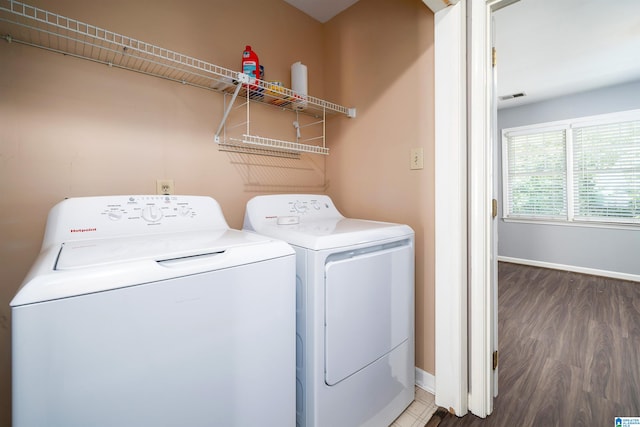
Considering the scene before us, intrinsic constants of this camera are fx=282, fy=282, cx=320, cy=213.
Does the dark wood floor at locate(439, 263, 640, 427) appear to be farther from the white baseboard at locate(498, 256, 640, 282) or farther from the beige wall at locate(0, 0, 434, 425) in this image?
the beige wall at locate(0, 0, 434, 425)

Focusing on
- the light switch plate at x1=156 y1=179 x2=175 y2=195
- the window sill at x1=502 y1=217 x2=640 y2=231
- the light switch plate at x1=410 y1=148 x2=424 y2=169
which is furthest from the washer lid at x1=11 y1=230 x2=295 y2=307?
the window sill at x1=502 y1=217 x2=640 y2=231

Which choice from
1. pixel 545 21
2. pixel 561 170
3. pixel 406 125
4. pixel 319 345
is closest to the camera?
pixel 319 345

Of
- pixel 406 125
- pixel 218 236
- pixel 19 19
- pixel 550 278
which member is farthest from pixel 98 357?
pixel 550 278

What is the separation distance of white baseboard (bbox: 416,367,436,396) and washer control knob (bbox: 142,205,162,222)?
1.58 meters

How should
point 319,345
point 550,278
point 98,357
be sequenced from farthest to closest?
1. point 550,278
2. point 319,345
3. point 98,357

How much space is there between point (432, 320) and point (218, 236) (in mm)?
1207

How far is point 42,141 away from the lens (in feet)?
3.77

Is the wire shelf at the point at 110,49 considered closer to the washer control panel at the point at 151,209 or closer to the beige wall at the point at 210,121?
the beige wall at the point at 210,121

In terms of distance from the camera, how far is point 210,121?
1.60 m

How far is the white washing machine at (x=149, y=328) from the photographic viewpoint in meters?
0.59

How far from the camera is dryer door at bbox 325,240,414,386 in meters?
1.10

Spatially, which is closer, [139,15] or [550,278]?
[139,15]

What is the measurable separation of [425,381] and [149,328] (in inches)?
58.5

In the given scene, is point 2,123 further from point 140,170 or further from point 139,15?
point 139,15
